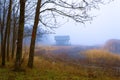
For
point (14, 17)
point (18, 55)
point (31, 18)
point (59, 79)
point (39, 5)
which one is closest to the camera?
point (59, 79)

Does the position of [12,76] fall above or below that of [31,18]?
below

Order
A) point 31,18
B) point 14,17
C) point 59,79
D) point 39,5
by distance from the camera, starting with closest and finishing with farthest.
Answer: point 59,79, point 39,5, point 14,17, point 31,18

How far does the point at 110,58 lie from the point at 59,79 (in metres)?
28.4

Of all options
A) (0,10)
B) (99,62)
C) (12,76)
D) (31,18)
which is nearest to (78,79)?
(12,76)

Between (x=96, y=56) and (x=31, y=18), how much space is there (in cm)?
1307

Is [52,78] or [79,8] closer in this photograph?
[52,78]

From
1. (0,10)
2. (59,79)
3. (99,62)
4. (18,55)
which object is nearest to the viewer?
(59,79)

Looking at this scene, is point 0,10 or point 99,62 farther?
point 99,62

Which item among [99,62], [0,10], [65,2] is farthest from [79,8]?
[99,62]

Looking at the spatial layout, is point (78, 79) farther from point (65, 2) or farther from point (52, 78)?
point (65, 2)

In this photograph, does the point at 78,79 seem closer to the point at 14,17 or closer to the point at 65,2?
the point at 65,2

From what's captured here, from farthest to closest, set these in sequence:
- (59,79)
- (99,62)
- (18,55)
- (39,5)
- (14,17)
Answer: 1. (99,62)
2. (14,17)
3. (39,5)
4. (18,55)
5. (59,79)

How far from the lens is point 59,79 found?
51.8 ft

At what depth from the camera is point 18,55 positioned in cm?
1814
